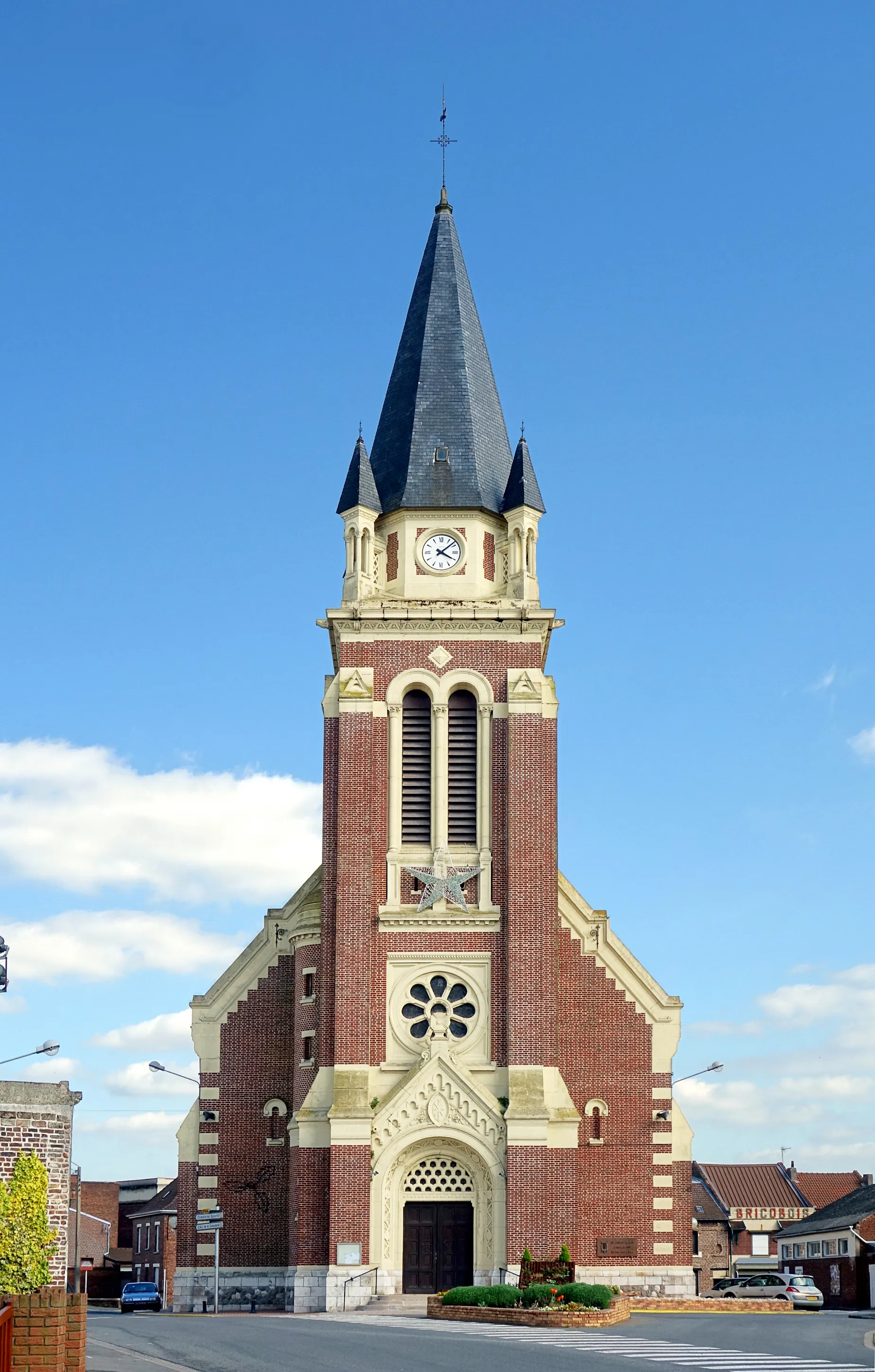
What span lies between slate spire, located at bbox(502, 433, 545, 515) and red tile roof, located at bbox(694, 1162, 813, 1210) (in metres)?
63.0

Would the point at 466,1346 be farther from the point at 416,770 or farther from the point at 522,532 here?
the point at 522,532

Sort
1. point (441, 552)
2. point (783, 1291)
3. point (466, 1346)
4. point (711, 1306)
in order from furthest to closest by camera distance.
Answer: point (783, 1291) → point (441, 552) → point (711, 1306) → point (466, 1346)

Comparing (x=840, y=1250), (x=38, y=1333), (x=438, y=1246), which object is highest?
(x=38, y=1333)

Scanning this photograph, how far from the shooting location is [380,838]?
50281mm

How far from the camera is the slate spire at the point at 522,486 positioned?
52906 millimetres

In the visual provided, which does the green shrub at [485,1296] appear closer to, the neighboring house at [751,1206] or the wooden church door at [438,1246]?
the wooden church door at [438,1246]

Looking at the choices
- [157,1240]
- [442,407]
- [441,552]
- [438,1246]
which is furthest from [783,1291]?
[157,1240]

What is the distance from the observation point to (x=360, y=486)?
175ft

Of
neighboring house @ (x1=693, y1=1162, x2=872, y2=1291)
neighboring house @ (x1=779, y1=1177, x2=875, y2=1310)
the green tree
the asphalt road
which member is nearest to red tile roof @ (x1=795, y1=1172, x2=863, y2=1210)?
neighboring house @ (x1=693, y1=1162, x2=872, y2=1291)

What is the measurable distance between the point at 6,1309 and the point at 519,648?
38.0 meters

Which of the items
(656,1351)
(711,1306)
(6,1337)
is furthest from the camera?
(711,1306)

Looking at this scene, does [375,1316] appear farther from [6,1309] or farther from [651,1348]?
[6,1309]

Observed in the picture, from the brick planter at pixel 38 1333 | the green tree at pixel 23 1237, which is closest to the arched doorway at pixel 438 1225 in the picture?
the green tree at pixel 23 1237

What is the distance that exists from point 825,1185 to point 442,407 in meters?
76.3
